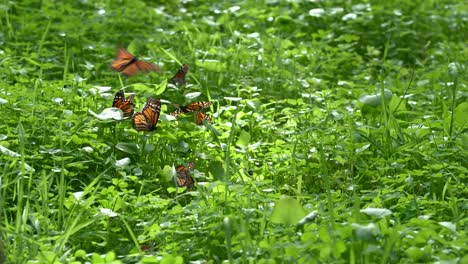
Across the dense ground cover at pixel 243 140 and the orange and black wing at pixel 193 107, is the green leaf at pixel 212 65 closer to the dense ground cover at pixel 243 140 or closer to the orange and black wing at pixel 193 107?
the dense ground cover at pixel 243 140

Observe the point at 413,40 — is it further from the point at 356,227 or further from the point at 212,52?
the point at 356,227

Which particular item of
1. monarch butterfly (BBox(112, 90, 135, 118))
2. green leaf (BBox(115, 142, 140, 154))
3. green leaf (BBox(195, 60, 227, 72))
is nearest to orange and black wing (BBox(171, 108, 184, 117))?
monarch butterfly (BBox(112, 90, 135, 118))

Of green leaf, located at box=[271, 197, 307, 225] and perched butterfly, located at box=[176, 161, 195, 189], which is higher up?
green leaf, located at box=[271, 197, 307, 225]

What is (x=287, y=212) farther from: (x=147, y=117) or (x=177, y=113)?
(x=177, y=113)

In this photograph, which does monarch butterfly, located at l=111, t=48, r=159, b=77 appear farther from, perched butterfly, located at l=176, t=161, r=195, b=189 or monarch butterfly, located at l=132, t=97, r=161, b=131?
perched butterfly, located at l=176, t=161, r=195, b=189

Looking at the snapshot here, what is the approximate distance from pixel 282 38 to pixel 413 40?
35.1 inches

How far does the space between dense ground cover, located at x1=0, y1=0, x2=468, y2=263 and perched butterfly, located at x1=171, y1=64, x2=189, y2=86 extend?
0.23ft

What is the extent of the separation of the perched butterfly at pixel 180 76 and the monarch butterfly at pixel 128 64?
213 mm

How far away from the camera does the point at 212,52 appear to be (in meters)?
5.19

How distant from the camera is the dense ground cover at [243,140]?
9.35ft

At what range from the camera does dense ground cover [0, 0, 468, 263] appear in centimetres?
285

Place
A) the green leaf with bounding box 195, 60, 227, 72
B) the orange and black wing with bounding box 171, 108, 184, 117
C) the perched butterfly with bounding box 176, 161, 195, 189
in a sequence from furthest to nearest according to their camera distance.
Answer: the green leaf with bounding box 195, 60, 227, 72 → the orange and black wing with bounding box 171, 108, 184, 117 → the perched butterfly with bounding box 176, 161, 195, 189

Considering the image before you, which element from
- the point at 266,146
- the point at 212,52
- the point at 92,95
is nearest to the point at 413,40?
the point at 212,52

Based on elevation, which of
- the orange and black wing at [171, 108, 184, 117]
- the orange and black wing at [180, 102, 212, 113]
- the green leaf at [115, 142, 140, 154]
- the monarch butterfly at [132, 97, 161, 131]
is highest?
the monarch butterfly at [132, 97, 161, 131]
